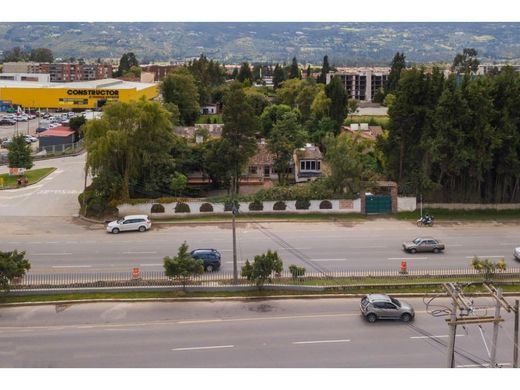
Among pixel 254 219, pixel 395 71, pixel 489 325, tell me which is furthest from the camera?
pixel 395 71

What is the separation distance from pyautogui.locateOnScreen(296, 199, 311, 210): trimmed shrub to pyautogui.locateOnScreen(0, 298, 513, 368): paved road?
1526 centimetres

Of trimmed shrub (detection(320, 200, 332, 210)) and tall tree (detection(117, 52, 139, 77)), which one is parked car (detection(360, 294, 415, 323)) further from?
tall tree (detection(117, 52, 139, 77))

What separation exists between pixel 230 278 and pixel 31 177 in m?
29.1

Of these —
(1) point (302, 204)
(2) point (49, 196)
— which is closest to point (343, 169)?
(1) point (302, 204)

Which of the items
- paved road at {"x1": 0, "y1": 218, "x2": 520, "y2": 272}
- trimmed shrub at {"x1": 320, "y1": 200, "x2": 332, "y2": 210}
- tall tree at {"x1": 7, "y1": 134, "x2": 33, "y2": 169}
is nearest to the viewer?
paved road at {"x1": 0, "y1": 218, "x2": 520, "y2": 272}

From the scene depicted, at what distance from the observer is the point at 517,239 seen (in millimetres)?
35406

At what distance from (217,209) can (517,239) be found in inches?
718

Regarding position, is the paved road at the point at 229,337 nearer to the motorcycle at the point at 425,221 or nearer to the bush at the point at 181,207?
the motorcycle at the point at 425,221

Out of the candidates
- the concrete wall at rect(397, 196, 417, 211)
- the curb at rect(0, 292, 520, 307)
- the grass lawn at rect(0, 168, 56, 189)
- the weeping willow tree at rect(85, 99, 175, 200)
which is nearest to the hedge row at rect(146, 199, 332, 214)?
the weeping willow tree at rect(85, 99, 175, 200)

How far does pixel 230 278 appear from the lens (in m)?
27.6

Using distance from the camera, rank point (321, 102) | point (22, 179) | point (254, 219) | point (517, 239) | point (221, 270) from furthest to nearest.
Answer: point (321, 102) → point (22, 179) → point (254, 219) → point (517, 239) → point (221, 270)

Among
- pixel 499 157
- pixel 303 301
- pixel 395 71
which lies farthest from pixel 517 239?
pixel 395 71

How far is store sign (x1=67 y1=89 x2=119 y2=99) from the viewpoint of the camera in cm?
9462

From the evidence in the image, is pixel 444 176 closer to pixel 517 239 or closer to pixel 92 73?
pixel 517 239
